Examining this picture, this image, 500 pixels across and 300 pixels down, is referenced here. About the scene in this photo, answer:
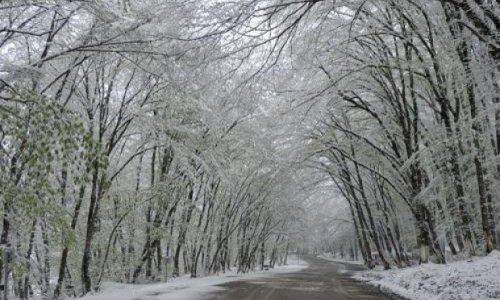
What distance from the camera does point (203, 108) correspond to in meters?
14.7

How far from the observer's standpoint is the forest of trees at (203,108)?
27.4ft

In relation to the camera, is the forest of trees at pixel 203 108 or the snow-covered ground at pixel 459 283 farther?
the snow-covered ground at pixel 459 283

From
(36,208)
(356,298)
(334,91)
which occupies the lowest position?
(356,298)

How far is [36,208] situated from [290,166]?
21431 millimetres

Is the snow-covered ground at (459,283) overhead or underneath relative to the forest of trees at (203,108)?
underneath

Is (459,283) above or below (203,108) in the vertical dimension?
below

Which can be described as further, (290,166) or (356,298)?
(290,166)

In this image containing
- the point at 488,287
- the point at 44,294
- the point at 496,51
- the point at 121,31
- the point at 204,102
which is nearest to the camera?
the point at 496,51

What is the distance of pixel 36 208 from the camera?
6.94 meters

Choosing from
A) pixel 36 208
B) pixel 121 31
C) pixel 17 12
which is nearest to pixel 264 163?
pixel 17 12

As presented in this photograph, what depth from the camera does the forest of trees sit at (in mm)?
8359

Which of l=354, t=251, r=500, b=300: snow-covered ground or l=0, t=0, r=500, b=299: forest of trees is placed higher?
l=0, t=0, r=500, b=299: forest of trees

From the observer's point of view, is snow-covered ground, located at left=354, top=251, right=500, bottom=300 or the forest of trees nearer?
the forest of trees

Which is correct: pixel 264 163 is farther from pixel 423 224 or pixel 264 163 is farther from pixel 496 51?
pixel 496 51
